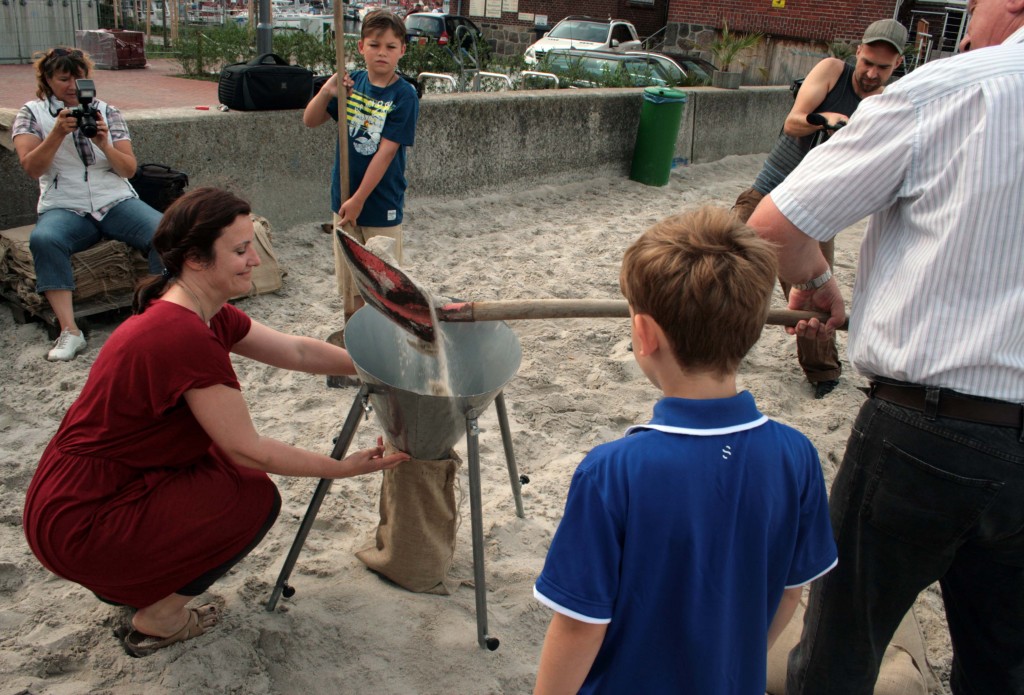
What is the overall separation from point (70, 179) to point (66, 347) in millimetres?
867

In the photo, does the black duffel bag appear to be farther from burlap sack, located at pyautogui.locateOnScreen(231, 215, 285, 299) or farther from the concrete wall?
burlap sack, located at pyautogui.locateOnScreen(231, 215, 285, 299)

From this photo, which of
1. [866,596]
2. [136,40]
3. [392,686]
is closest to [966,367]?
[866,596]

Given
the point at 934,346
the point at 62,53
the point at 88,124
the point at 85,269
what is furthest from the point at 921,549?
the point at 62,53

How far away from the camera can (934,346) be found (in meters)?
1.46

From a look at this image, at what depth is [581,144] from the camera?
775 cm

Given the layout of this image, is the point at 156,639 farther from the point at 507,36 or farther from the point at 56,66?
the point at 507,36

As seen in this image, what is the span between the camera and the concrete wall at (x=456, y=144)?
4.95 meters

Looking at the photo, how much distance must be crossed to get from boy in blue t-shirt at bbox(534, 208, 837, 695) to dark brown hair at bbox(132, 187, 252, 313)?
1218 mm

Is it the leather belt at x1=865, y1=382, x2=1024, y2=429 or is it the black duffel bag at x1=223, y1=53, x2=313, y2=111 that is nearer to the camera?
the leather belt at x1=865, y1=382, x2=1024, y2=429

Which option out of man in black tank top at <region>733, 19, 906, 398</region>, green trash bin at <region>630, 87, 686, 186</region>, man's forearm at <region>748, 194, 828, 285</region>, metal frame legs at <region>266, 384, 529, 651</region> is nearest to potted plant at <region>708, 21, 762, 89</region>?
green trash bin at <region>630, 87, 686, 186</region>

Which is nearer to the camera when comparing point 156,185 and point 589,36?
point 156,185

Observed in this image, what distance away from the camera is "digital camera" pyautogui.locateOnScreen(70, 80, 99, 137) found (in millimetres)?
3941

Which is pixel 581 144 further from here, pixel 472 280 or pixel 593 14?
pixel 593 14

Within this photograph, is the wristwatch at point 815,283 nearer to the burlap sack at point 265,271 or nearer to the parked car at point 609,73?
the burlap sack at point 265,271
